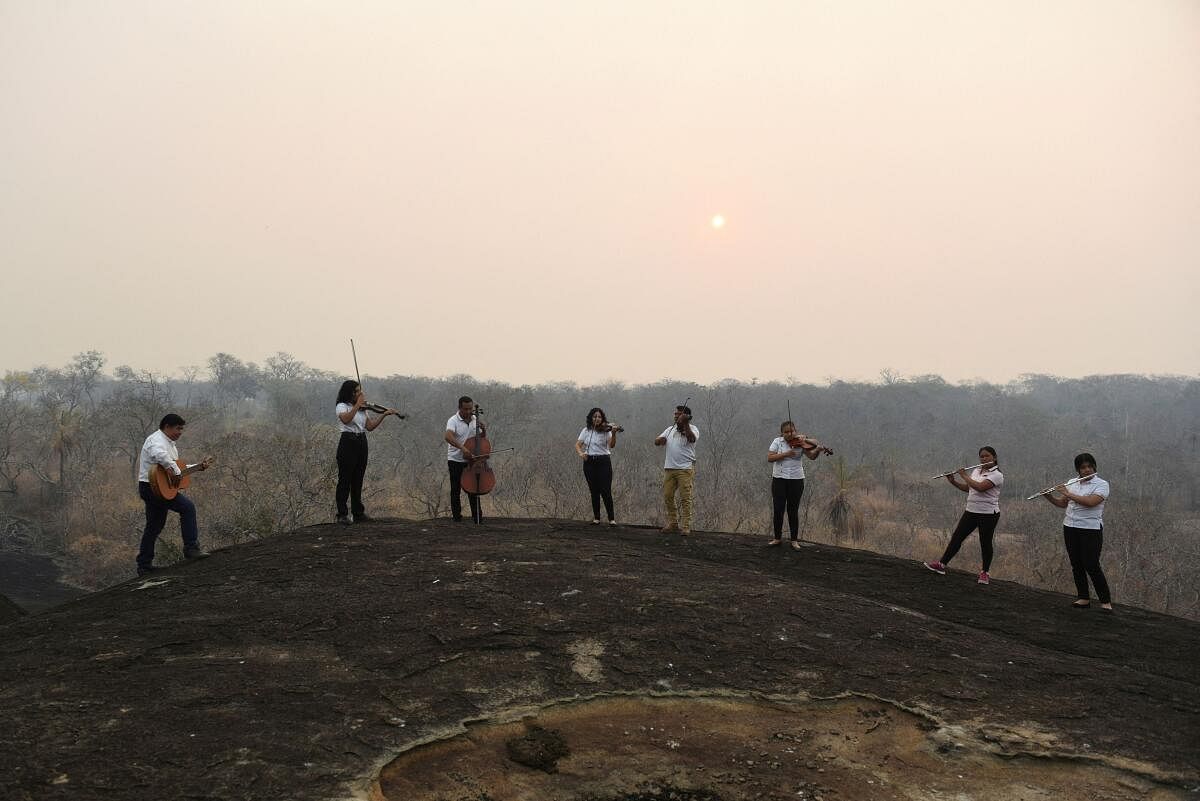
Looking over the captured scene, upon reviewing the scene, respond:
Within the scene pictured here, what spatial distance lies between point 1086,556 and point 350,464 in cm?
737

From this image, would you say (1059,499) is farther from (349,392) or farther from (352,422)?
(349,392)

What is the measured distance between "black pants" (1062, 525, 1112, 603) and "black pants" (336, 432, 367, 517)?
7052mm

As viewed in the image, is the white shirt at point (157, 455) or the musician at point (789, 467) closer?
the white shirt at point (157, 455)

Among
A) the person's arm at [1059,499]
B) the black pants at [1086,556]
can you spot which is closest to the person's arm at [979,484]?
the person's arm at [1059,499]

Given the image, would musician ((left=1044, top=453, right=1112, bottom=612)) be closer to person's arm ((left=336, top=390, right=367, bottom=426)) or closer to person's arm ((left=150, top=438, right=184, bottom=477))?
person's arm ((left=336, top=390, right=367, bottom=426))

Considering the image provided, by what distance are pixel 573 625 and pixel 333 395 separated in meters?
42.1

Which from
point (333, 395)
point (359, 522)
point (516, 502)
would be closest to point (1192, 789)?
point (359, 522)

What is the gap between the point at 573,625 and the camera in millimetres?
5711

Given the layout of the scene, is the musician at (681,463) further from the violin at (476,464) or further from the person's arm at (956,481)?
the person's arm at (956,481)

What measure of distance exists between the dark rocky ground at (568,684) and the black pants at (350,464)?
50.2 inches

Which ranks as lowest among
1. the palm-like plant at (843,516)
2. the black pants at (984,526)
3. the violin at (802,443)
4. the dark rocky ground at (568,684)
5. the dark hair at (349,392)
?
the palm-like plant at (843,516)

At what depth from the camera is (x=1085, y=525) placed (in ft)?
23.5

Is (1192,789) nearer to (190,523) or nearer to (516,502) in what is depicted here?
(190,523)

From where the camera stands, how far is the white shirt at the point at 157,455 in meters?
7.12
